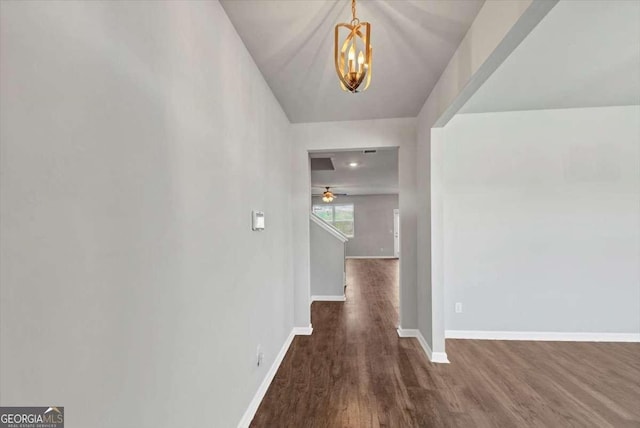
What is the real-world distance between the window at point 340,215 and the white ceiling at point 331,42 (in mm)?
8410

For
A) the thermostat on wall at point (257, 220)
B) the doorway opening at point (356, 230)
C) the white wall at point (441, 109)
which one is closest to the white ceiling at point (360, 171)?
the doorway opening at point (356, 230)

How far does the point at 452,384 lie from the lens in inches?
90.6

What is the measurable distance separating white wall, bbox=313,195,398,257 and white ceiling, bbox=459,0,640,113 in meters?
7.87

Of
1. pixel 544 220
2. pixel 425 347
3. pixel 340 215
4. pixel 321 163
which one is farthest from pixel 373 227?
pixel 425 347

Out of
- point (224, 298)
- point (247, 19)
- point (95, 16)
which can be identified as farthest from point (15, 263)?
point (247, 19)

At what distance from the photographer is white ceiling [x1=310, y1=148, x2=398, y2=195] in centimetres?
486

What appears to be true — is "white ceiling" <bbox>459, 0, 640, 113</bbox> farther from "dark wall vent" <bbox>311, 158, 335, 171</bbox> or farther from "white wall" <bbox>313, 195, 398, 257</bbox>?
"white wall" <bbox>313, 195, 398, 257</bbox>

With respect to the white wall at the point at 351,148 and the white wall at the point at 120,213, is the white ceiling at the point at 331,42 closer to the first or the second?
the white wall at the point at 120,213

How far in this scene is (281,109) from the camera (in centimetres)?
295

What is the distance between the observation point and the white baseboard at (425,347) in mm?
2676

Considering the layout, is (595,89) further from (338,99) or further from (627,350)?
(627,350)

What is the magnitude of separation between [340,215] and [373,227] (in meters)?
1.42

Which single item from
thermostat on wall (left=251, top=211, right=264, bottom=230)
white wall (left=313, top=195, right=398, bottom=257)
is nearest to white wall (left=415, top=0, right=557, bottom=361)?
thermostat on wall (left=251, top=211, right=264, bottom=230)

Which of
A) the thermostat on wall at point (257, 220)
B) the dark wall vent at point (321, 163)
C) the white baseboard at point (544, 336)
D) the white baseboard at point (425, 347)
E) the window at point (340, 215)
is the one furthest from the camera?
the window at point (340, 215)
